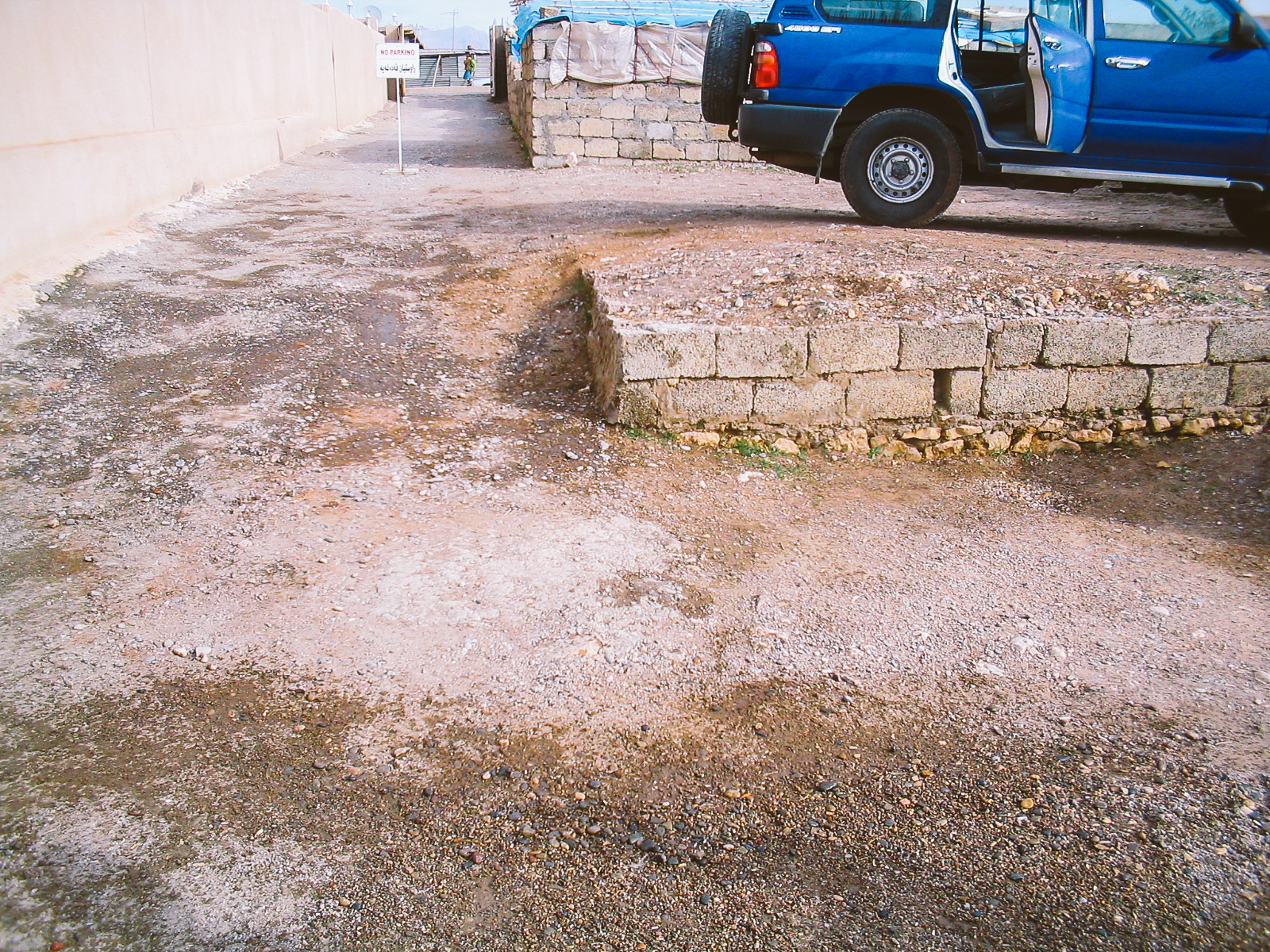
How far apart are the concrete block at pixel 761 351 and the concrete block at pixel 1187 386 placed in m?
2.24

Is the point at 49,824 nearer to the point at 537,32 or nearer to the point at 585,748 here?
the point at 585,748

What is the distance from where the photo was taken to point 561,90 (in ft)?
43.4

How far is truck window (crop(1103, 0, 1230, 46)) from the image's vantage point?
657cm

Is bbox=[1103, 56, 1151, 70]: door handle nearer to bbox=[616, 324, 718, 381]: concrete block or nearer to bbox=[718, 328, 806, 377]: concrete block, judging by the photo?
bbox=[718, 328, 806, 377]: concrete block

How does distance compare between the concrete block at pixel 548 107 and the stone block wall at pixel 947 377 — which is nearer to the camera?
the stone block wall at pixel 947 377

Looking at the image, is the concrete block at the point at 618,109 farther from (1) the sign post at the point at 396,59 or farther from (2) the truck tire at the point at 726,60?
(2) the truck tire at the point at 726,60

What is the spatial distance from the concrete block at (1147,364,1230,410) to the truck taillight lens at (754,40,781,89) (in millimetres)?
3610

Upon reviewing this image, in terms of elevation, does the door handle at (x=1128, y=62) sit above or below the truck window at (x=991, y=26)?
below

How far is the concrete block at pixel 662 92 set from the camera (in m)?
13.4

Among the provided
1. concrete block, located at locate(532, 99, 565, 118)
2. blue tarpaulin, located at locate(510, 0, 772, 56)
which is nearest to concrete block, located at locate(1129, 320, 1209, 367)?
blue tarpaulin, located at locate(510, 0, 772, 56)

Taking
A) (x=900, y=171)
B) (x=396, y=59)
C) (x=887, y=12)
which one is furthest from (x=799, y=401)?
(x=396, y=59)

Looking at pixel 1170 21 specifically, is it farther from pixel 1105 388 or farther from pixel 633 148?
pixel 633 148

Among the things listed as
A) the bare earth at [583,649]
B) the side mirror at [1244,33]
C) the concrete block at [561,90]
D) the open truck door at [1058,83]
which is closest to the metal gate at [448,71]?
the concrete block at [561,90]

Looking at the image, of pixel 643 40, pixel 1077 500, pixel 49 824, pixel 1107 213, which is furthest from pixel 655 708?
pixel 643 40
